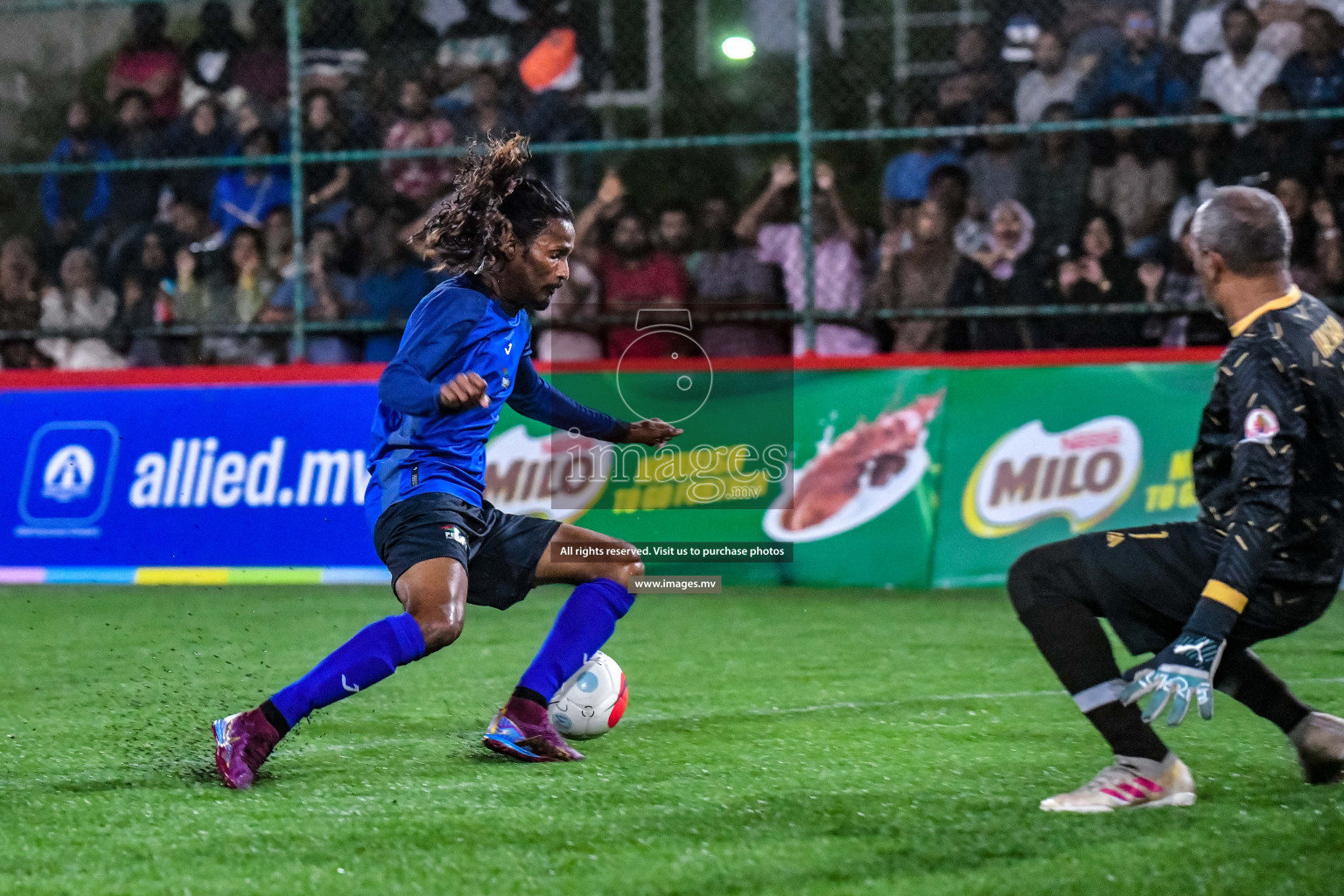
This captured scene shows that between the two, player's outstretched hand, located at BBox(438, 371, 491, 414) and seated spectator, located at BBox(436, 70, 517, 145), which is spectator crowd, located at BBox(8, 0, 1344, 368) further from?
player's outstretched hand, located at BBox(438, 371, 491, 414)

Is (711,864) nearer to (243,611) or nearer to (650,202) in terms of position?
(243,611)

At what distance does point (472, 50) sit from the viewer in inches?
454

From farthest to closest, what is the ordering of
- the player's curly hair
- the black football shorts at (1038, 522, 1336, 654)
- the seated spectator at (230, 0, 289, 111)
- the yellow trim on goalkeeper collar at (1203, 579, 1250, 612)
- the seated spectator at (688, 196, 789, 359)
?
the seated spectator at (230, 0, 289, 111), the seated spectator at (688, 196, 789, 359), the player's curly hair, the black football shorts at (1038, 522, 1336, 654), the yellow trim on goalkeeper collar at (1203, 579, 1250, 612)

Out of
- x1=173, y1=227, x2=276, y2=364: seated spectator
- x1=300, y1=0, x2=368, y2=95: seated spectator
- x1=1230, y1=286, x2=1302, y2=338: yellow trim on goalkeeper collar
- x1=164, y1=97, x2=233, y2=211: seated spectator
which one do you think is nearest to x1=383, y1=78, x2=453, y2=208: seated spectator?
x1=300, y1=0, x2=368, y2=95: seated spectator

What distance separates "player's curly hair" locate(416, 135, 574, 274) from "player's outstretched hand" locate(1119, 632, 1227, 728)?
226cm

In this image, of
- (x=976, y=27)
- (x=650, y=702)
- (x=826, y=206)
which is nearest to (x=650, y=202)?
(x=826, y=206)

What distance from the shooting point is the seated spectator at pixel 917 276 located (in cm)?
1001

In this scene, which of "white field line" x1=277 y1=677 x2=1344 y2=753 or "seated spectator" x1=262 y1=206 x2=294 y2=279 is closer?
"white field line" x1=277 y1=677 x2=1344 y2=753

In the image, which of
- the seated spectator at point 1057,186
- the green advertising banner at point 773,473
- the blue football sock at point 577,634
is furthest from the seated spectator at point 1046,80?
the blue football sock at point 577,634

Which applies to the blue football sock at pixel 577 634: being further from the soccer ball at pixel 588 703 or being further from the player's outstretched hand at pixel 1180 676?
the player's outstretched hand at pixel 1180 676

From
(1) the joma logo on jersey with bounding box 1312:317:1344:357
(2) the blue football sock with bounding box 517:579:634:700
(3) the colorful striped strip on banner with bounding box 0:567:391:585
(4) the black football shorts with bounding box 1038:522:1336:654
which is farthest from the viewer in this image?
(3) the colorful striped strip on banner with bounding box 0:567:391:585

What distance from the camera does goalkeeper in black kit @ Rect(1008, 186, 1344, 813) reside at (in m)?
3.83

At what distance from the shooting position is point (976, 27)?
10992mm

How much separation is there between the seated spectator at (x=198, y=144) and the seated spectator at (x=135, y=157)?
130 mm
